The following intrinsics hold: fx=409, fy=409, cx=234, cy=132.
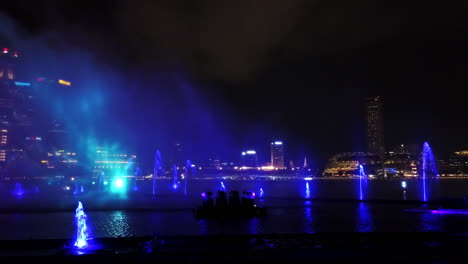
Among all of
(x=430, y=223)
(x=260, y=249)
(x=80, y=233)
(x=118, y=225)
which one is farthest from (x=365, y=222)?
(x=80, y=233)

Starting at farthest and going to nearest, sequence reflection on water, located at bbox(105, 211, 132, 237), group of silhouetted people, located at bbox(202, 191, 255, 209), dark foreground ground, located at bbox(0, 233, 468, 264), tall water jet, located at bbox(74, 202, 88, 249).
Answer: group of silhouetted people, located at bbox(202, 191, 255, 209)
reflection on water, located at bbox(105, 211, 132, 237)
tall water jet, located at bbox(74, 202, 88, 249)
dark foreground ground, located at bbox(0, 233, 468, 264)

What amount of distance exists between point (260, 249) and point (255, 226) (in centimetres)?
1441

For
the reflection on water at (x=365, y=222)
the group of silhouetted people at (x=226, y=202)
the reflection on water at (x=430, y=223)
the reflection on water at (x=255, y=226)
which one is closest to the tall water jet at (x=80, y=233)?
the reflection on water at (x=255, y=226)

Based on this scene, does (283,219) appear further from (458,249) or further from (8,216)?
(8,216)

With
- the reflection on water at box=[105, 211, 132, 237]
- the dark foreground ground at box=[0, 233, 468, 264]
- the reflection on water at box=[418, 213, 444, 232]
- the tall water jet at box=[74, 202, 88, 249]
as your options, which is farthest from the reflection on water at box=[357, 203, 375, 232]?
the tall water jet at box=[74, 202, 88, 249]

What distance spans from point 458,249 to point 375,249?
11.1ft

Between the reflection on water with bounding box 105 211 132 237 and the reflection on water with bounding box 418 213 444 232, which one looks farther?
the reflection on water with bounding box 105 211 132 237

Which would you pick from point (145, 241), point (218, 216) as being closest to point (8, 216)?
point (218, 216)

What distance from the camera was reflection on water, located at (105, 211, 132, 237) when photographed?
2892 cm

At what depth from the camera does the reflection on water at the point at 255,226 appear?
2932cm

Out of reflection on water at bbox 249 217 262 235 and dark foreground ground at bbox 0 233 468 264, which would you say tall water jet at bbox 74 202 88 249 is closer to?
dark foreground ground at bbox 0 233 468 264

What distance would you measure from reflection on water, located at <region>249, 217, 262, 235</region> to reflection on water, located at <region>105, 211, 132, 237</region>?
28.5ft

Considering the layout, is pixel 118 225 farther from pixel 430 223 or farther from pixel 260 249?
pixel 430 223

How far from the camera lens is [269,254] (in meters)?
16.5
